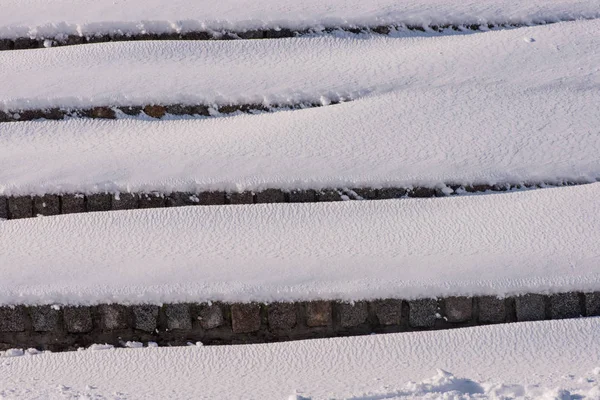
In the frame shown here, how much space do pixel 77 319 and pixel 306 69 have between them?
1904 millimetres

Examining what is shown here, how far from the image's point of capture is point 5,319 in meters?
3.33

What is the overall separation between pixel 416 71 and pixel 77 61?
184 cm

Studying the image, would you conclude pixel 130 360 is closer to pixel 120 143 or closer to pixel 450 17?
pixel 120 143

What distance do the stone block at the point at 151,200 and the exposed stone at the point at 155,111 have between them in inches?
26.5

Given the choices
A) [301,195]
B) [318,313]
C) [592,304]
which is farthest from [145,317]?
[592,304]

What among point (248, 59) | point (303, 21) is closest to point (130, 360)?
point (248, 59)

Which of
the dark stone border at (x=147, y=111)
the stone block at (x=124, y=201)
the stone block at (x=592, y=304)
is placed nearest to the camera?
the stone block at (x=592, y=304)

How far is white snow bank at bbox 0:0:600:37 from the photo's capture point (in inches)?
192

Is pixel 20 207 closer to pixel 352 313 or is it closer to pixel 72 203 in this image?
pixel 72 203

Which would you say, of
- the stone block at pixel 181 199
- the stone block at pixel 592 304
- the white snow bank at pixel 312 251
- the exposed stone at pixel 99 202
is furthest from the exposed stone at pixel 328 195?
the stone block at pixel 592 304

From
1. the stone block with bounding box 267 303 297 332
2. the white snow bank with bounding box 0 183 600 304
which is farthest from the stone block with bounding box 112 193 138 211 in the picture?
the stone block with bounding box 267 303 297 332

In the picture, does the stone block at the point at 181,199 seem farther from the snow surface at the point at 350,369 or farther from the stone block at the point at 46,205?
the snow surface at the point at 350,369

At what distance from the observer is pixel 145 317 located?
3.33 meters

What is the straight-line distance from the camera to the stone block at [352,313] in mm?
3307
